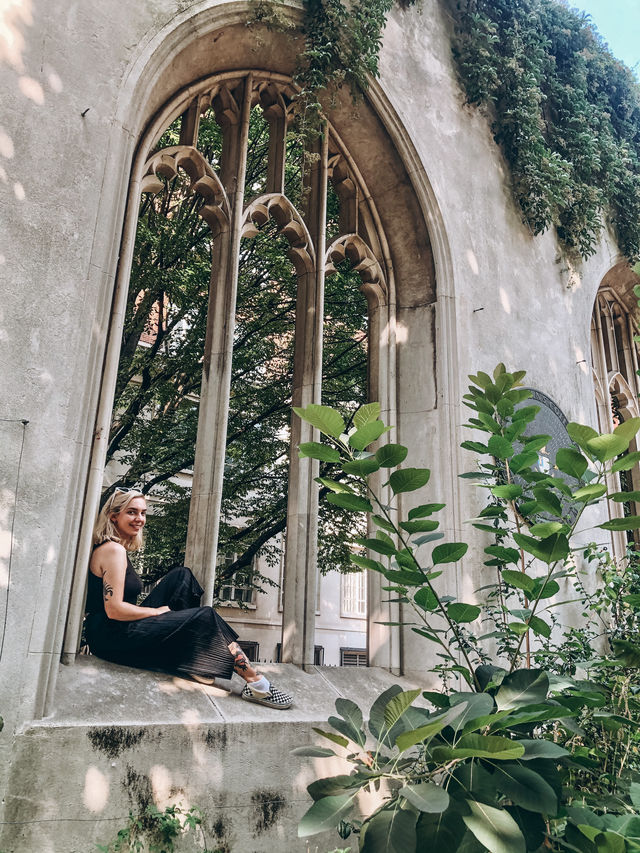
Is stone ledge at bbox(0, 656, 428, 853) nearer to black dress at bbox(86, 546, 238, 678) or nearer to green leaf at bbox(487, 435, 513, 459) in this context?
black dress at bbox(86, 546, 238, 678)

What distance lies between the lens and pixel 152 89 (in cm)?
404

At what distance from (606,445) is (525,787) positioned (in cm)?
72

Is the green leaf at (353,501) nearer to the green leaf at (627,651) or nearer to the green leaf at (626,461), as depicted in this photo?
the green leaf at (626,461)

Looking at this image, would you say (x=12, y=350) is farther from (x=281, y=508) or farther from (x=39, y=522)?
(x=281, y=508)

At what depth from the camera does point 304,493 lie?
448cm

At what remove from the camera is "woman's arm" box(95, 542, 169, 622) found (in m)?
3.38

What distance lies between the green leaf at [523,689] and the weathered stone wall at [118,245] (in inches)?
76.8

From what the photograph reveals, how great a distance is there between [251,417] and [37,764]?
7120 mm

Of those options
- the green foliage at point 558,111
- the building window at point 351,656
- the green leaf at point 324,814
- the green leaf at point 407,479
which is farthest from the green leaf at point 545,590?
the building window at point 351,656

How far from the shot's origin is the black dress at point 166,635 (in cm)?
340

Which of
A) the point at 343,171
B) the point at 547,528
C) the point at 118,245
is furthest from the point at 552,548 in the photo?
the point at 343,171

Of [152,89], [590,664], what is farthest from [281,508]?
[590,664]

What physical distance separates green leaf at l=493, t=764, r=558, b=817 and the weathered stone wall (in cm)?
198

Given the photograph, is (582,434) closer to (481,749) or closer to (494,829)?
(481,749)
